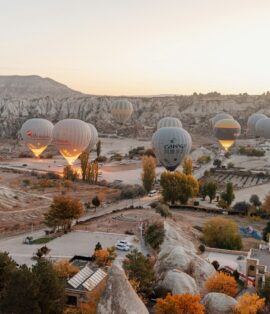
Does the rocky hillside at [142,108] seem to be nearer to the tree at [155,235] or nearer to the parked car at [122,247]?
the tree at [155,235]

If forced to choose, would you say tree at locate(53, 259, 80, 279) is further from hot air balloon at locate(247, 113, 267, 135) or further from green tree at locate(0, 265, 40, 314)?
hot air balloon at locate(247, 113, 267, 135)

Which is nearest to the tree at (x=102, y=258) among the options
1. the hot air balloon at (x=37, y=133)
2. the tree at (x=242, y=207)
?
the tree at (x=242, y=207)

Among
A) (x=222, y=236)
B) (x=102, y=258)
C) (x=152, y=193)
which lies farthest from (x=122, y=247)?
(x=152, y=193)

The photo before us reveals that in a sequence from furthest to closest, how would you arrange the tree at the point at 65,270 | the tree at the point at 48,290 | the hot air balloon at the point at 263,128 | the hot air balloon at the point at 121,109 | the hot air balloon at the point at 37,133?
the hot air balloon at the point at 121,109 < the hot air balloon at the point at 263,128 < the hot air balloon at the point at 37,133 < the tree at the point at 65,270 < the tree at the point at 48,290

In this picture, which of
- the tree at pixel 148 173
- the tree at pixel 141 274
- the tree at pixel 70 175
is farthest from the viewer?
the tree at pixel 70 175

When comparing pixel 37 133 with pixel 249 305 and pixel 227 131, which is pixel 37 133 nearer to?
pixel 227 131

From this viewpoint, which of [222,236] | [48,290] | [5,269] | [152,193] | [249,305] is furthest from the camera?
[152,193]

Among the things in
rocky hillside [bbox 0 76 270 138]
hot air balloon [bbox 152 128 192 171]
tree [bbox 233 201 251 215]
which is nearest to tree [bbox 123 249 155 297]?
tree [bbox 233 201 251 215]
